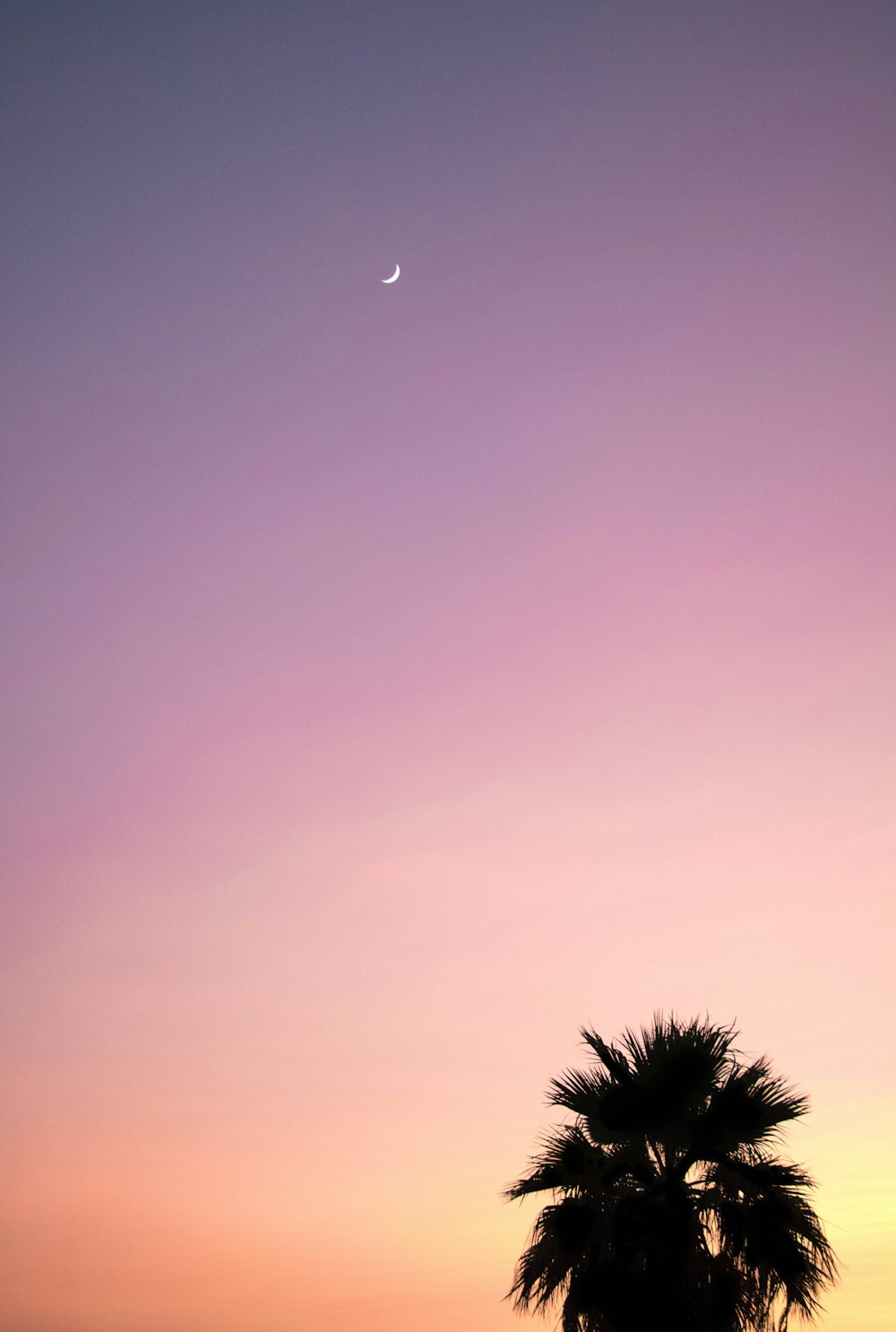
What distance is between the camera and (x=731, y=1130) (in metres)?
17.2

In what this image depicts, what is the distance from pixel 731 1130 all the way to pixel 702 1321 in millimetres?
2453

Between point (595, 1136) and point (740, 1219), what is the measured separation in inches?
96.0

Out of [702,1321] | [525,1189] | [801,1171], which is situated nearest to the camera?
[702,1321]

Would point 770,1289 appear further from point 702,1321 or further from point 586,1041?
point 586,1041

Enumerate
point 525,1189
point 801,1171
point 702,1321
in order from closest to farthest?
point 702,1321, point 801,1171, point 525,1189

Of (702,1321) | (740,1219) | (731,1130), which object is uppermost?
(731,1130)

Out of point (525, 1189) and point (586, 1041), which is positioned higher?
point (586, 1041)

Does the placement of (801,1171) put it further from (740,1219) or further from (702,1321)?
(702,1321)

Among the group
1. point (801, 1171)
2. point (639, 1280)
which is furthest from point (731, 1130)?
point (639, 1280)

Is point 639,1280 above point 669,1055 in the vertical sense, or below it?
below

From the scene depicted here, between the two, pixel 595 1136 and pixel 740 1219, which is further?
pixel 595 1136

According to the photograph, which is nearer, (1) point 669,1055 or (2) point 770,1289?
(2) point 770,1289

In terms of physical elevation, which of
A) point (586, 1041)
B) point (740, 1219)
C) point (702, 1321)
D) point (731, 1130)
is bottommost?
point (702, 1321)

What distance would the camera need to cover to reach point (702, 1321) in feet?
52.5
